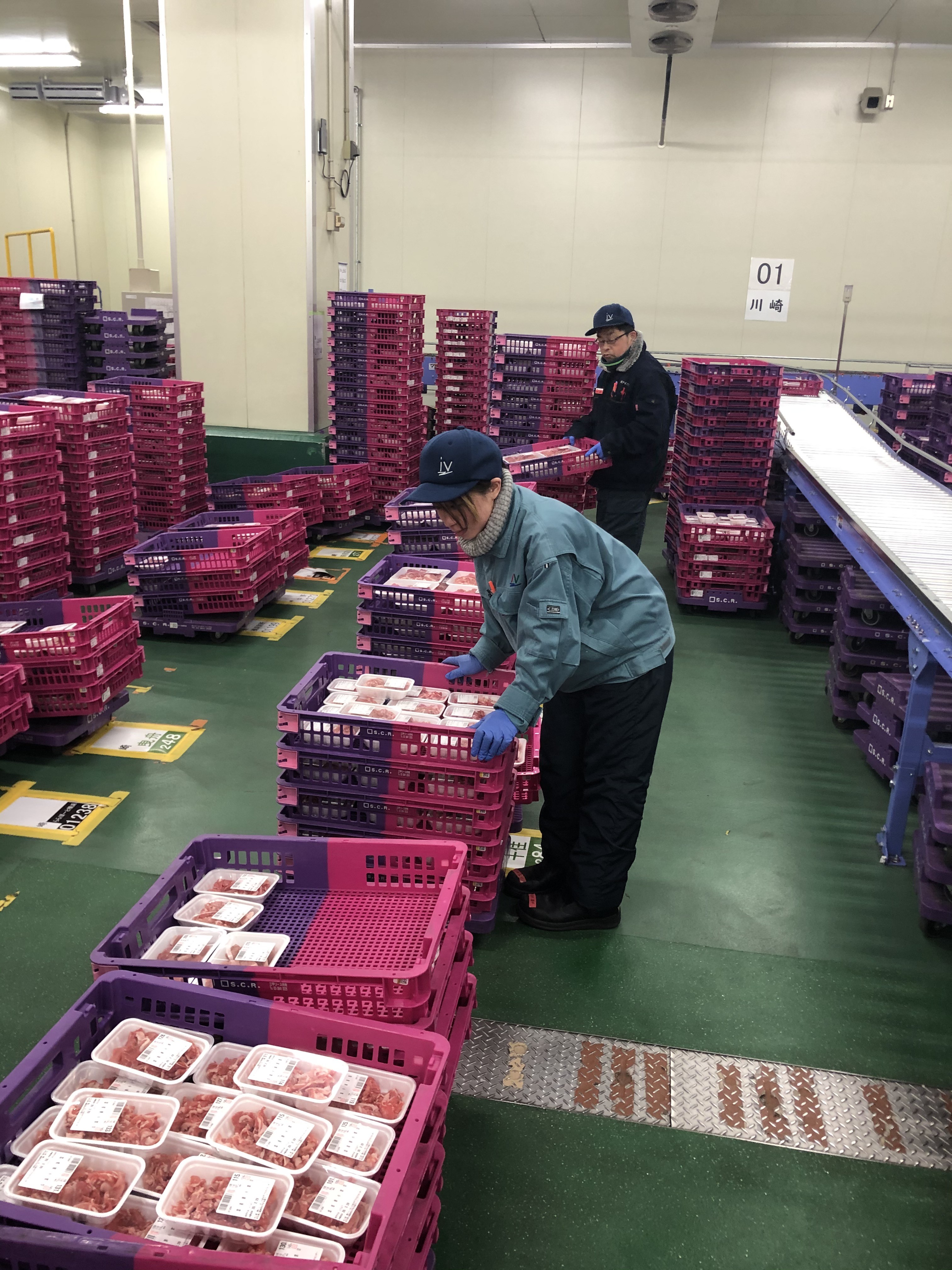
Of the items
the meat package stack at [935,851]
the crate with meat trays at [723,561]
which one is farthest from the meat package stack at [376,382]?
the meat package stack at [935,851]

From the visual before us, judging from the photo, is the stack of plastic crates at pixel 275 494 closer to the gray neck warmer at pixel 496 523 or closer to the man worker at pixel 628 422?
the man worker at pixel 628 422

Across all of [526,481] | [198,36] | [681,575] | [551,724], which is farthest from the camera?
[198,36]

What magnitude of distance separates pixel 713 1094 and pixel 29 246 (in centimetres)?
1491

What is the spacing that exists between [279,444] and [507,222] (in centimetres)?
663

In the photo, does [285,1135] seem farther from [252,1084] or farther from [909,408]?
[909,408]

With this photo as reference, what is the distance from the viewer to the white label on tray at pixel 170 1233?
71.1 inches

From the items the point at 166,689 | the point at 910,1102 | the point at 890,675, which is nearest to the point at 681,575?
the point at 890,675

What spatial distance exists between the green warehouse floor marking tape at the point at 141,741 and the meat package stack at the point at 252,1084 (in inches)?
95.2

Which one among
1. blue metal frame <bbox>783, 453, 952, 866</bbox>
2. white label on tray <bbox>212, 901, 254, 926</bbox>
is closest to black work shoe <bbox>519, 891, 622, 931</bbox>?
white label on tray <bbox>212, 901, 254, 926</bbox>

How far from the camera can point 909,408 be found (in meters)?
11.5

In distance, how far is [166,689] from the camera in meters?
6.00

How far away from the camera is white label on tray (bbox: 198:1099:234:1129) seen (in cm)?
204

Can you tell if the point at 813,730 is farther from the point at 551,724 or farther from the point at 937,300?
the point at 937,300

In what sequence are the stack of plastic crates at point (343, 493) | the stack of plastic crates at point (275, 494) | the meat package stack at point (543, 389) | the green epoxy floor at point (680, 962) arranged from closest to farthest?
the green epoxy floor at point (680, 962)
the stack of plastic crates at point (275, 494)
the meat package stack at point (543, 389)
the stack of plastic crates at point (343, 493)
